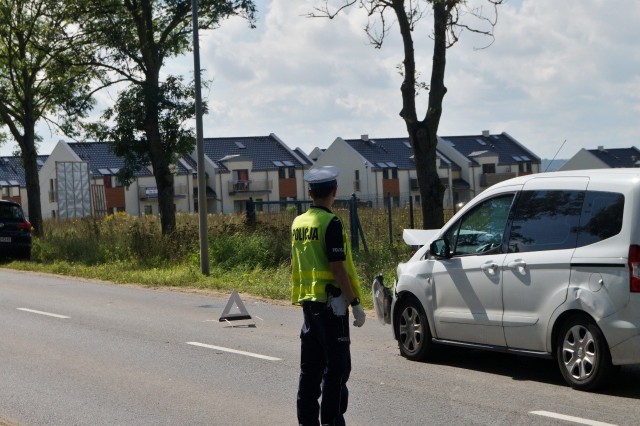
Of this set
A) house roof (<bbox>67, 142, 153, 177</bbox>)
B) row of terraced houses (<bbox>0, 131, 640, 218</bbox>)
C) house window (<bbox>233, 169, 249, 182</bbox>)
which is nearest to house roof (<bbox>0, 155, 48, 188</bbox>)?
row of terraced houses (<bbox>0, 131, 640, 218</bbox>)

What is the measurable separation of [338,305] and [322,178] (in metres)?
0.84

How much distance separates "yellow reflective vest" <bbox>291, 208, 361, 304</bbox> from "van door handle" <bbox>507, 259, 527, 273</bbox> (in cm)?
281

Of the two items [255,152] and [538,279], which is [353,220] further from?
[255,152]

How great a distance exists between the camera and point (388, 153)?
10481 centimetres

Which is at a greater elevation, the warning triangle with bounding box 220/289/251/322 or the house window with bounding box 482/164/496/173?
the house window with bounding box 482/164/496/173

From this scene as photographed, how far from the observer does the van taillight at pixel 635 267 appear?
28.1 feet

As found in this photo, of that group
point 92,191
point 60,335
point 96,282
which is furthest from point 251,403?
point 92,191

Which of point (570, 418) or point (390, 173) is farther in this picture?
point (390, 173)

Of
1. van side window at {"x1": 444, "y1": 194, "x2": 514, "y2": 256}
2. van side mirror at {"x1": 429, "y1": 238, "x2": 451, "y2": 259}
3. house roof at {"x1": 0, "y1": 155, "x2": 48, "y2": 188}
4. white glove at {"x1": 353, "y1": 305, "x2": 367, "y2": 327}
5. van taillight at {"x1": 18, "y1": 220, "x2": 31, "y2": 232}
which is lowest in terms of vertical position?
van taillight at {"x1": 18, "y1": 220, "x2": 31, "y2": 232}

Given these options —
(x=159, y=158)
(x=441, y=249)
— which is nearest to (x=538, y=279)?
(x=441, y=249)

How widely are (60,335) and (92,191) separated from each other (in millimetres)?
47195

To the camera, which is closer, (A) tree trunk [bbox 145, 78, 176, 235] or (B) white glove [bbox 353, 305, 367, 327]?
(B) white glove [bbox 353, 305, 367, 327]

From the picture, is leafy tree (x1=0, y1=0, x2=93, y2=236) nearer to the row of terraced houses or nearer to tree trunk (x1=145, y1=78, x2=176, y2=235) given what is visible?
tree trunk (x1=145, y1=78, x2=176, y2=235)

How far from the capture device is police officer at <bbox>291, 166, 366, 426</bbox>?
23.1 feet
